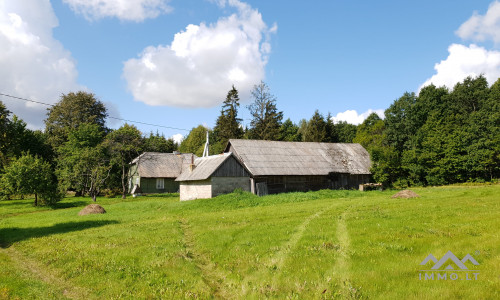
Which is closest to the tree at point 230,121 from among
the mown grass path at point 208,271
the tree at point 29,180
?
the tree at point 29,180

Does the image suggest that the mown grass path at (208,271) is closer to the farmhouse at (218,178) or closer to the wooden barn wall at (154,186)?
the farmhouse at (218,178)

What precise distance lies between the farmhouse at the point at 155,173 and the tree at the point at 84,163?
5.88 metres

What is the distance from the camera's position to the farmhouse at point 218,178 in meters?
31.9

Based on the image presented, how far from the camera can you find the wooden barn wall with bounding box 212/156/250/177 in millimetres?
32219

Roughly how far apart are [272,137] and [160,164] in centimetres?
2122

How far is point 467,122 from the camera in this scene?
159 feet

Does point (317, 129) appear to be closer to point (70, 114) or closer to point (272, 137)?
point (272, 137)

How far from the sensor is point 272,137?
6150 cm

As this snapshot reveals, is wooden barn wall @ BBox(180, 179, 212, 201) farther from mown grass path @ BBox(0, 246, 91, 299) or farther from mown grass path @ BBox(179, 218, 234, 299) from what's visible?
mown grass path @ BBox(0, 246, 91, 299)

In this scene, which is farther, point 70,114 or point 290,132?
point 290,132

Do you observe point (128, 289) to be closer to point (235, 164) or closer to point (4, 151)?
point (235, 164)

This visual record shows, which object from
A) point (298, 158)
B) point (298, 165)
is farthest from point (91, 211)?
point (298, 158)

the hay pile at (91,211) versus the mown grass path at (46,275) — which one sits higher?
the hay pile at (91,211)

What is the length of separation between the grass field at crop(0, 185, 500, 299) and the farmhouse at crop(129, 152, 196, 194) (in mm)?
38338
